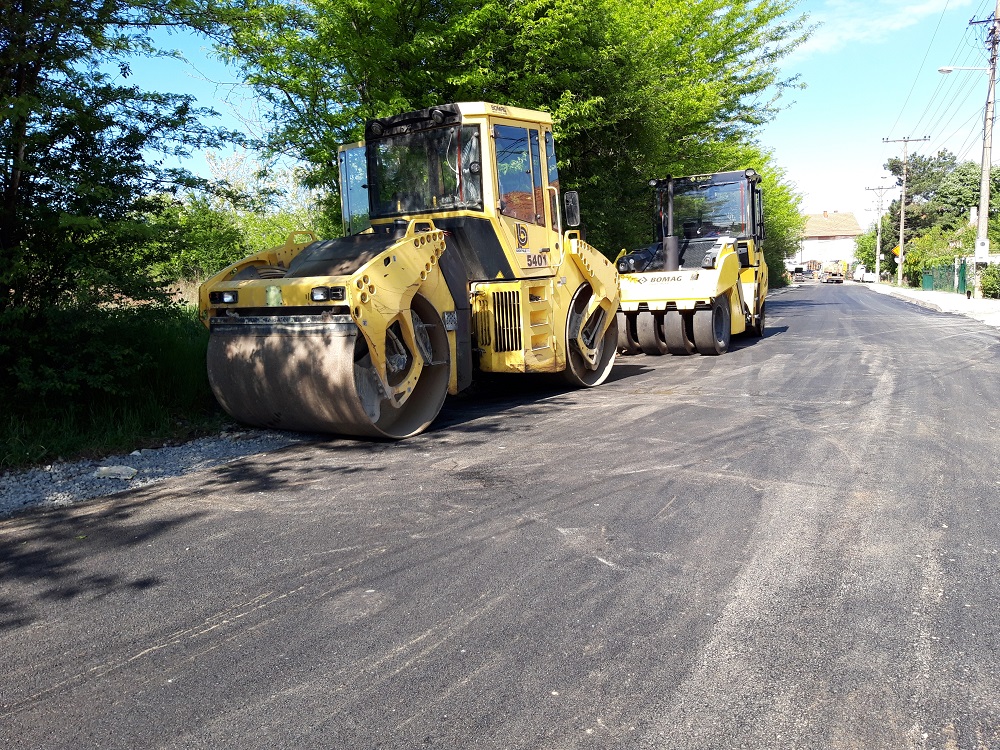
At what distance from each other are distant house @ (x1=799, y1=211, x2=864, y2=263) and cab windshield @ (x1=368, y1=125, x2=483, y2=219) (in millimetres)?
140750

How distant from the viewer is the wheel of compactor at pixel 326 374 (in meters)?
6.81

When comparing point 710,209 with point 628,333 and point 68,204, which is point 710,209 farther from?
point 68,204

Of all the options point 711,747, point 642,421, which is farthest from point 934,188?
point 711,747

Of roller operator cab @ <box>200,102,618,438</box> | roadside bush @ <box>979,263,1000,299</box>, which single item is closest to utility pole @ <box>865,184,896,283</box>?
roadside bush @ <box>979,263,1000,299</box>

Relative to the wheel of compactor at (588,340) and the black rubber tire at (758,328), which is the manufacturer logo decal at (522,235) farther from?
the black rubber tire at (758,328)

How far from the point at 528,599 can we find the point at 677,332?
1015cm

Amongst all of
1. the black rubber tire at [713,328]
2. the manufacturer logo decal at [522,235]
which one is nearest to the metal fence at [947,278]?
the black rubber tire at [713,328]

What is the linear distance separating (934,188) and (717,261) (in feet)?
264

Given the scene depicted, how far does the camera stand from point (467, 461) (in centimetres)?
657

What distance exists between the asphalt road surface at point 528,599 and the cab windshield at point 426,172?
2.82 meters

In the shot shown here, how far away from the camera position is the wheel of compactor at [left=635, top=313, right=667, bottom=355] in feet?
45.2

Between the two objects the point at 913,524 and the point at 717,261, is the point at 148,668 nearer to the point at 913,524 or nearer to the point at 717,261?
the point at 913,524

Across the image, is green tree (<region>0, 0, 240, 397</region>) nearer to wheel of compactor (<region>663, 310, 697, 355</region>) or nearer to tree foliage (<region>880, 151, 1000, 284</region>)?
wheel of compactor (<region>663, 310, 697, 355</region>)

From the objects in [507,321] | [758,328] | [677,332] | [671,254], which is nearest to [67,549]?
[507,321]
